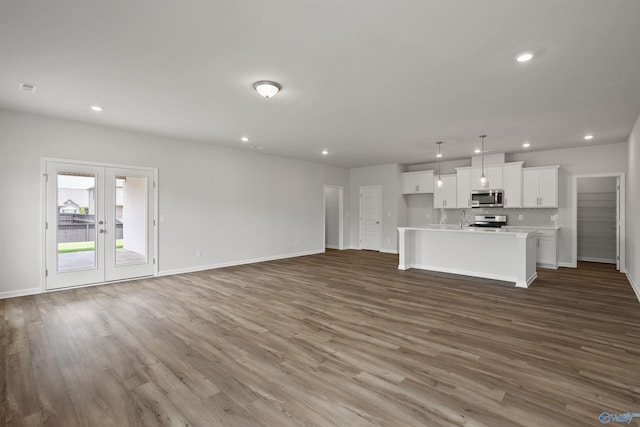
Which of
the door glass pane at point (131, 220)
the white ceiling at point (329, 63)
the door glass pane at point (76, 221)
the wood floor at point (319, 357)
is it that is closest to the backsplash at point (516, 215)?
the white ceiling at point (329, 63)

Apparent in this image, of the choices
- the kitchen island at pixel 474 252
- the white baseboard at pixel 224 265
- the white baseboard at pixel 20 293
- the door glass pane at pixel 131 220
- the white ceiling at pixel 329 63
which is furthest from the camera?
the white baseboard at pixel 224 265

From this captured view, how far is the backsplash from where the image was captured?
7.18 metres

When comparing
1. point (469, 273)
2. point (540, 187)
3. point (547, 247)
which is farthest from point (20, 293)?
point (540, 187)

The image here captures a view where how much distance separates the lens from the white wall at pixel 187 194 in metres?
4.51

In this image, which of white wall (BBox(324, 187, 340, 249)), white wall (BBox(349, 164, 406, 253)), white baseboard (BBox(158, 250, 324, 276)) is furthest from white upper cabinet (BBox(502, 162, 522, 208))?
white baseboard (BBox(158, 250, 324, 276))

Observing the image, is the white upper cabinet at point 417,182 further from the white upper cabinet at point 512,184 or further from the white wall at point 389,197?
the white upper cabinet at point 512,184

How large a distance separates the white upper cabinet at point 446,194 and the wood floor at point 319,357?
12.2 feet

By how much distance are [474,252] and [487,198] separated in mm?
2263

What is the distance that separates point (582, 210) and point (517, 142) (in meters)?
3.42

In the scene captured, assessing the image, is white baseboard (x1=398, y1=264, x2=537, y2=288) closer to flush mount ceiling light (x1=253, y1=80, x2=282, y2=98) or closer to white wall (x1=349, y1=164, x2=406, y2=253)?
white wall (x1=349, y1=164, x2=406, y2=253)

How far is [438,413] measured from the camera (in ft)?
6.43

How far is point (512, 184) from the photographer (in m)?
7.25

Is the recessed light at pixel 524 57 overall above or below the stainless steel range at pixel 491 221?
above

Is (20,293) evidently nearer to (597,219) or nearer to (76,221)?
(76,221)
